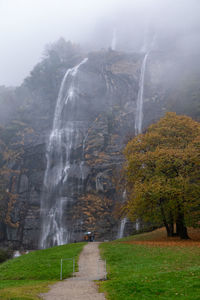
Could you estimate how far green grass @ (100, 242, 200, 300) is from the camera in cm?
871

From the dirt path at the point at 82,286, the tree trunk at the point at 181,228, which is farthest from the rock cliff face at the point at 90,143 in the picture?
the dirt path at the point at 82,286

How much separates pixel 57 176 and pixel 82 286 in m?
34.2

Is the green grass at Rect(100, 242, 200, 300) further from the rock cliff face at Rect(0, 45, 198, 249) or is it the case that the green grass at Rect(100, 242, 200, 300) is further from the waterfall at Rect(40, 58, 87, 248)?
the waterfall at Rect(40, 58, 87, 248)

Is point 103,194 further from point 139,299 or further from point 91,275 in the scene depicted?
point 139,299

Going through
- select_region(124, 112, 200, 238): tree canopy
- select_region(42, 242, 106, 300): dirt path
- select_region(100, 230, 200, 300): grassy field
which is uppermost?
select_region(124, 112, 200, 238): tree canopy

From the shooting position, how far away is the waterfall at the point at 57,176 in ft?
130

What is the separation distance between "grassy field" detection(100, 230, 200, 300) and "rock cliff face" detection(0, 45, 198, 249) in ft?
65.6

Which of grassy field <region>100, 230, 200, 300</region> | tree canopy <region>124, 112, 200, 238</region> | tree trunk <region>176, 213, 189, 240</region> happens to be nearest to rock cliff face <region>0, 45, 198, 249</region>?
tree canopy <region>124, 112, 200, 238</region>

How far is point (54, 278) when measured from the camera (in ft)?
45.0

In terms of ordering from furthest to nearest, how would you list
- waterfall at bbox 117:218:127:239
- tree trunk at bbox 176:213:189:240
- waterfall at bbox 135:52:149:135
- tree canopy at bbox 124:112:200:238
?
waterfall at bbox 135:52:149:135 < waterfall at bbox 117:218:127:239 < tree trunk at bbox 176:213:189:240 < tree canopy at bbox 124:112:200:238

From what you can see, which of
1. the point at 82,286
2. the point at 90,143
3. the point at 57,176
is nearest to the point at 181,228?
the point at 82,286

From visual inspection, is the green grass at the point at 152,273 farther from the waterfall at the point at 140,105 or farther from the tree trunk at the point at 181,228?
the waterfall at the point at 140,105

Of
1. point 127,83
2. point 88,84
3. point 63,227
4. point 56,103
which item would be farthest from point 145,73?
point 63,227

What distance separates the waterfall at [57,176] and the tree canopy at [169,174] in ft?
62.6
